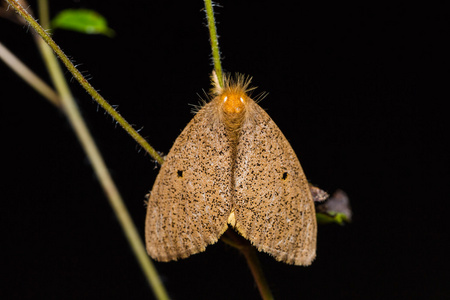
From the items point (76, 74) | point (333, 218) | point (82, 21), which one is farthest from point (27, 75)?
point (333, 218)

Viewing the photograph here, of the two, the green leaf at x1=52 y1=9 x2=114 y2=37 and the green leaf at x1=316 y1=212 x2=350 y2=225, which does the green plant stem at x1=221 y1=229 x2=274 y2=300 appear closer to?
the green leaf at x1=316 y1=212 x2=350 y2=225

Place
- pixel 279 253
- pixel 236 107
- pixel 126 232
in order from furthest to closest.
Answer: pixel 126 232 < pixel 236 107 < pixel 279 253

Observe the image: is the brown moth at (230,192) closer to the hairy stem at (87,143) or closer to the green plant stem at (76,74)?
the green plant stem at (76,74)

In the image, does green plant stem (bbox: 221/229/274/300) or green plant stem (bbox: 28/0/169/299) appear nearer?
green plant stem (bbox: 221/229/274/300)

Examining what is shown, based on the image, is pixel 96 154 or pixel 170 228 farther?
pixel 96 154

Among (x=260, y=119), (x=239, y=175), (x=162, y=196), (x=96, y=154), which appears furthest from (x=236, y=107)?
(x=96, y=154)

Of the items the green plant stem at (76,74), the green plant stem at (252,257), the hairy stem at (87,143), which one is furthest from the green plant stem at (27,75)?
the green plant stem at (252,257)

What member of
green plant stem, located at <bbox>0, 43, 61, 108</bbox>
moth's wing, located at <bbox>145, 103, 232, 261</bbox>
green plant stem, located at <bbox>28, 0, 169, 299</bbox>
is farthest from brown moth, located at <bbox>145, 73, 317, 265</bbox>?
green plant stem, located at <bbox>0, 43, 61, 108</bbox>

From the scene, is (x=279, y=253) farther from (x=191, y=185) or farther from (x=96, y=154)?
(x=96, y=154)
